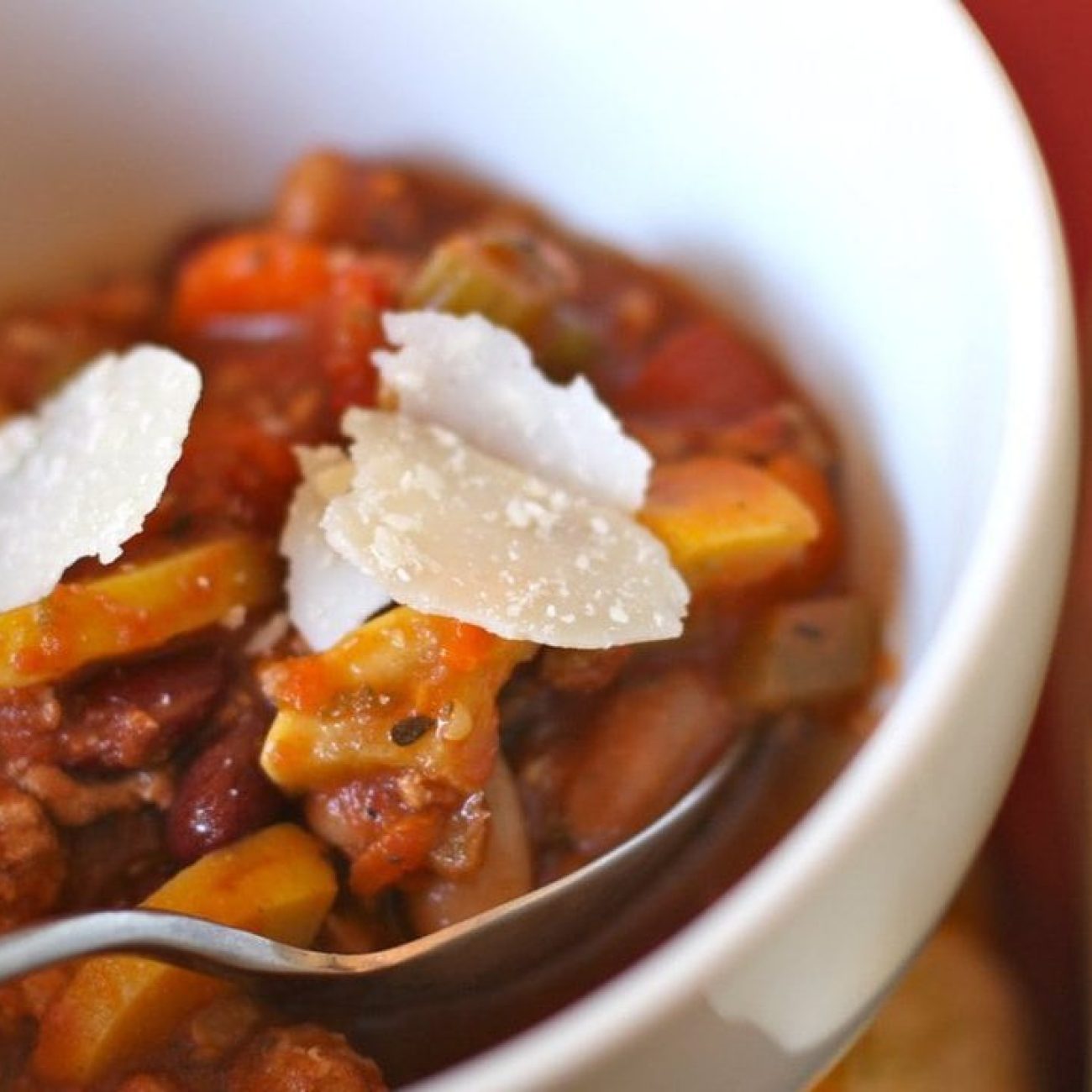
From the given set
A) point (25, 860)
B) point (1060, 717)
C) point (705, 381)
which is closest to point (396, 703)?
point (25, 860)

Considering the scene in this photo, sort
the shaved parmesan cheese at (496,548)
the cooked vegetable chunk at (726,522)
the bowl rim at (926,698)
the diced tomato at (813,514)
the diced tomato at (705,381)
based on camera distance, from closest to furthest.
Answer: the bowl rim at (926,698) → the shaved parmesan cheese at (496,548) → the cooked vegetable chunk at (726,522) → the diced tomato at (813,514) → the diced tomato at (705,381)

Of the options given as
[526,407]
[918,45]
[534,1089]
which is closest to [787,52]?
[918,45]

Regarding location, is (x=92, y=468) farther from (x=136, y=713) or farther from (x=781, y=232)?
(x=781, y=232)

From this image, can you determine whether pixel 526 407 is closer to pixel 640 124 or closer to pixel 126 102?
pixel 640 124

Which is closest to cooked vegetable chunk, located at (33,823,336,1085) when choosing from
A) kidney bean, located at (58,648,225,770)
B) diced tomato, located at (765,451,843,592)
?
kidney bean, located at (58,648,225,770)

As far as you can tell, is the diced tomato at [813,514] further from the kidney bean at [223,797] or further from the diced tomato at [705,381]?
the kidney bean at [223,797]

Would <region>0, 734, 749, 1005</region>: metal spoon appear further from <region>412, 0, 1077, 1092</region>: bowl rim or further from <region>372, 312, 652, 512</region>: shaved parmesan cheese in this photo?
<region>372, 312, 652, 512</region>: shaved parmesan cheese

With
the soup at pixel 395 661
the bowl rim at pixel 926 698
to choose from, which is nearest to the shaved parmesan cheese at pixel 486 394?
the soup at pixel 395 661
